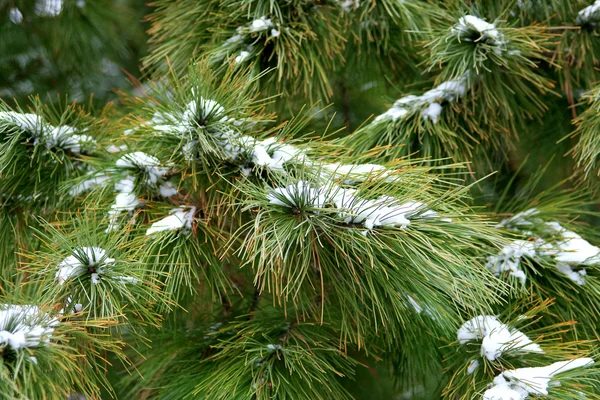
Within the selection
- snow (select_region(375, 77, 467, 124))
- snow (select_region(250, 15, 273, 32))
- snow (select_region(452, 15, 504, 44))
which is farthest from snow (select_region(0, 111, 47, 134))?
snow (select_region(452, 15, 504, 44))

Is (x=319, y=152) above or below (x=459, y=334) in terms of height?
above

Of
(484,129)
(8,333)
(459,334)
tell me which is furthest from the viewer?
(484,129)

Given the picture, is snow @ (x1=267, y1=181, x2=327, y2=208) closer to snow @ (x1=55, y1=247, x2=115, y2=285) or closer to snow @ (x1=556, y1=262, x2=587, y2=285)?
snow @ (x1=55, y1=247, x2=115, y2=285)

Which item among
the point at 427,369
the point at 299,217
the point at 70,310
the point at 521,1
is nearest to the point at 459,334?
the point at 427,369

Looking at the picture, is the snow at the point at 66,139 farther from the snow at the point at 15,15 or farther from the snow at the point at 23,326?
the snow at the point at 15,15

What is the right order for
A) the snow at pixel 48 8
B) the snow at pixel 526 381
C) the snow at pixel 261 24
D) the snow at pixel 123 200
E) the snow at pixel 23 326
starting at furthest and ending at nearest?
the snow at pixel 48 8
the snow at pixel 261 24
the snow at pixel 123 200
the snow at pixel 526 381
the snow at pixel 23 326

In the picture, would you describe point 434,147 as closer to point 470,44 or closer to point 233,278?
point 470,44

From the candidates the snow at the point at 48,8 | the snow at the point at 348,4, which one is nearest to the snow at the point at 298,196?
the snow at the point at 348,4

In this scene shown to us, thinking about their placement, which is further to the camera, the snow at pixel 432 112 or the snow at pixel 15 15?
the snow at pixel 15 15
